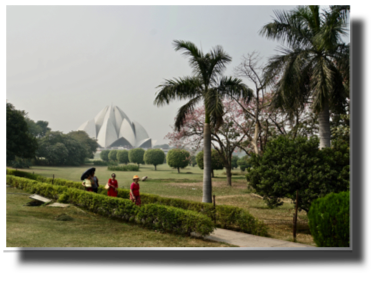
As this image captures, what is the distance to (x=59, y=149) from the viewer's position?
15141 mm

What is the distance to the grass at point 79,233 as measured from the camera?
16.9 feet

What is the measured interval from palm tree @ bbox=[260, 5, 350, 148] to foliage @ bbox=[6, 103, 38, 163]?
971 centimetres

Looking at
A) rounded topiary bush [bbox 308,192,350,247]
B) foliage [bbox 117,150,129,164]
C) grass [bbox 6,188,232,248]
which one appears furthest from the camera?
foliage [bbox 117,150,129,164]

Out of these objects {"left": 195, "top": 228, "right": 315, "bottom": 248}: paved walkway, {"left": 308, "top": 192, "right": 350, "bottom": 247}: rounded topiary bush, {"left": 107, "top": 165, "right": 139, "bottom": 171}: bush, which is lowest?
{"left": 195, "top": 228, "right": 315, "bottom": 248}: paved walkway

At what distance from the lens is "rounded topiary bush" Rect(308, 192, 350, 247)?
4.50 metres

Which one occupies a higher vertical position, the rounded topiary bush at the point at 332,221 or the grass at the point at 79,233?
the rounded topiary bush at the point at 332,221

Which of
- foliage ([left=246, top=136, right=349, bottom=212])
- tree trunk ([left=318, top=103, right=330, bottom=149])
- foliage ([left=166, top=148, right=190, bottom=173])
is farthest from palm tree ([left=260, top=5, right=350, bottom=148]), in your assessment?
foliage ([left=166, top=148, right=190, bottom=173])

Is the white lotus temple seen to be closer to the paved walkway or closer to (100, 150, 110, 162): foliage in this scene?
(100, 150, 110, 162): foliage

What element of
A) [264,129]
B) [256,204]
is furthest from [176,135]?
[256,204]

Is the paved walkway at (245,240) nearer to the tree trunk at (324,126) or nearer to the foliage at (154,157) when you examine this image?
the tree trunk at (324,126)

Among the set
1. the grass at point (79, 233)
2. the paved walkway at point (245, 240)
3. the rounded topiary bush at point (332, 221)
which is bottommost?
the paved walkway at point (245, 240)

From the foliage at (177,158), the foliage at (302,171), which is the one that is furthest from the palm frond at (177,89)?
the foliage at (177,158)

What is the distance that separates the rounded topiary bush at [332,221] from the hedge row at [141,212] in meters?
1.87
